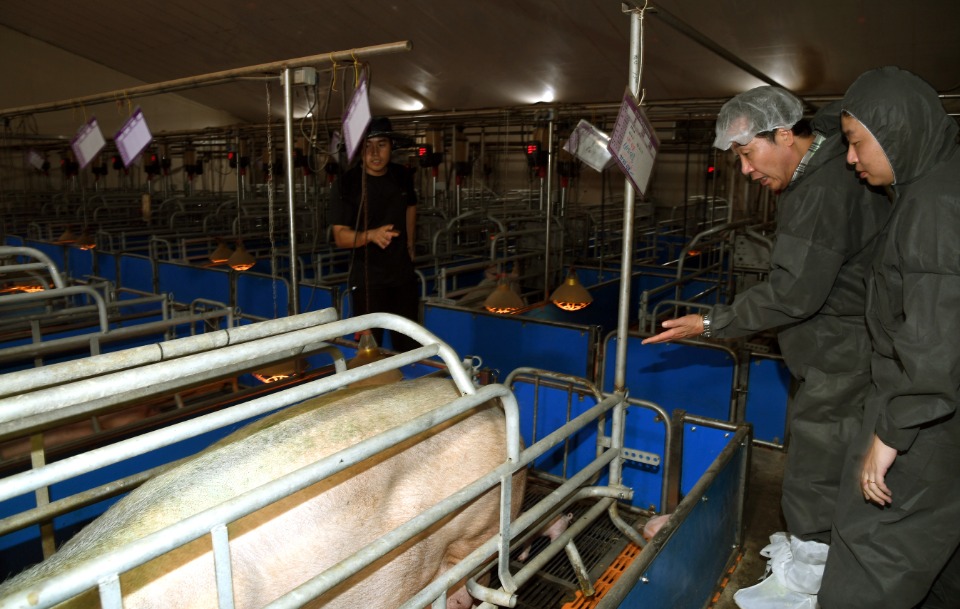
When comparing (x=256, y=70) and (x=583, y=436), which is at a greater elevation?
(x=256, y=70)

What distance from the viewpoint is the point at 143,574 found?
1348 millimetres

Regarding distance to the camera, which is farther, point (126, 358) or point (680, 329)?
point (680, 329)

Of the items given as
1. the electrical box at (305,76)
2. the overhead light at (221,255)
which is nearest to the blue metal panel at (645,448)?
the electrical box at (305,76)

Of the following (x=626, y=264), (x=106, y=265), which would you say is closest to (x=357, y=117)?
(x=626, y=264)

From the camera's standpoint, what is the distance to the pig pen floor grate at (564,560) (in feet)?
7.87

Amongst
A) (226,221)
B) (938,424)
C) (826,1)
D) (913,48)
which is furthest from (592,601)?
(226,221)

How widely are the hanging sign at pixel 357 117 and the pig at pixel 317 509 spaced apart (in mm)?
1218

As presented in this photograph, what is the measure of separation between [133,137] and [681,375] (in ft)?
12.1

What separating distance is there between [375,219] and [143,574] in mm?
2920

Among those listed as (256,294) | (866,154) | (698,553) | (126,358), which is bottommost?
(698,553)

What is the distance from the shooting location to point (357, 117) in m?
2.84

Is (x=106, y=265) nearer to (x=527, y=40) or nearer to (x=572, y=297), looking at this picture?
(x=572, y=297)

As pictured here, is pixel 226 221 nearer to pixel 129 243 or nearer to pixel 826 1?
pixel 129 243

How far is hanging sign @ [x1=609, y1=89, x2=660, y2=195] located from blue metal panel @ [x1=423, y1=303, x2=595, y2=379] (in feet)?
7.52
